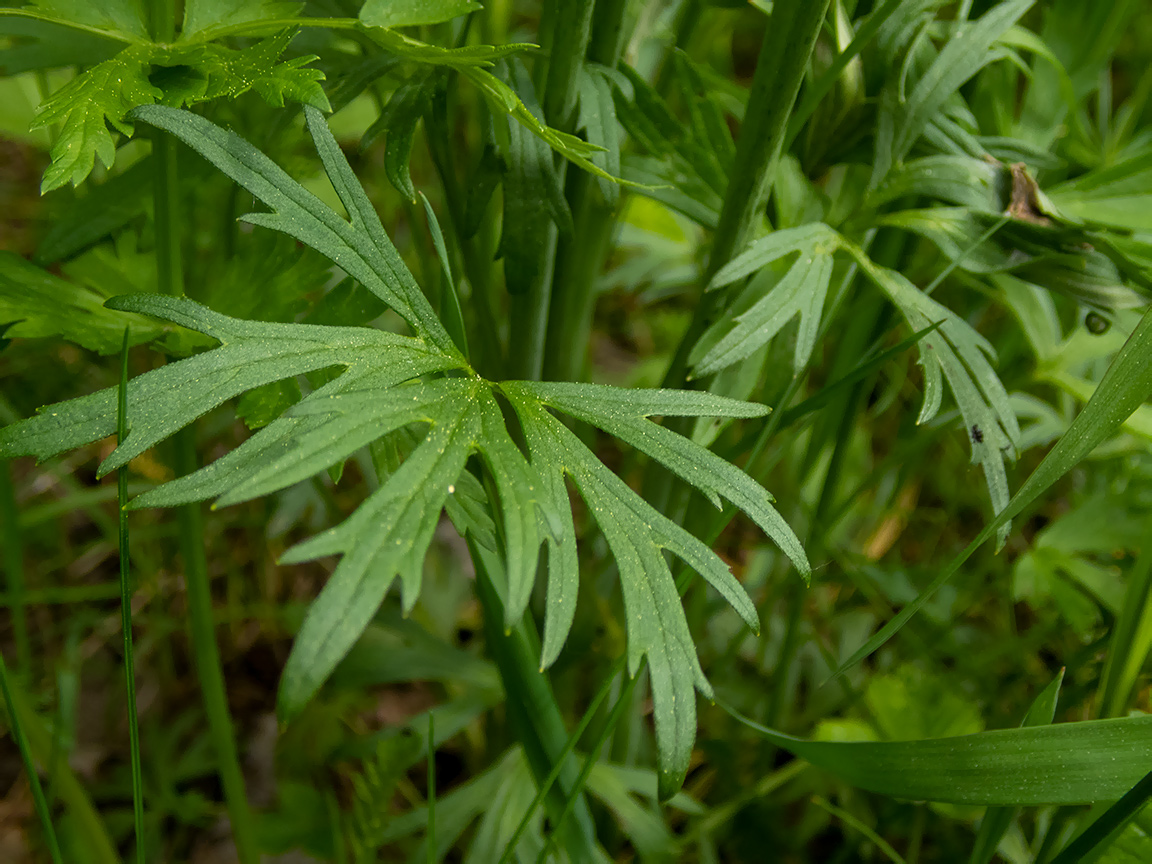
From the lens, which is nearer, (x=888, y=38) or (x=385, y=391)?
(x=385, y=391)

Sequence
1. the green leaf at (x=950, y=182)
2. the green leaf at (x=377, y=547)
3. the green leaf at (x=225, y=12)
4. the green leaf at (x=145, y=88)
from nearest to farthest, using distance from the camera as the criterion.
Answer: the green leaf at (x=377, y=547)
the green leaf at (x=145, y=88)
the green leaf at (x=225, y=12)
the green leaf at (x=950, y=182)

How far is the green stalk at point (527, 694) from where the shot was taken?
24.2 inches

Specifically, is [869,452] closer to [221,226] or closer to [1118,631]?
[1118,631]

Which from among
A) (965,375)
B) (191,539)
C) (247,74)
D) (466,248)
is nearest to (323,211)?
(247,74)

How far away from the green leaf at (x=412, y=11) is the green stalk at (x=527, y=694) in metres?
0.35

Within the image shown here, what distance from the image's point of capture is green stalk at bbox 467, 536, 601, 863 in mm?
615

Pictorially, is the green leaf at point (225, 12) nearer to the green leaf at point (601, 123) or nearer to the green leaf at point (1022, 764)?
the green leaf at point (601, 123)

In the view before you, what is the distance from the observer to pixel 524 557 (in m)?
0.42

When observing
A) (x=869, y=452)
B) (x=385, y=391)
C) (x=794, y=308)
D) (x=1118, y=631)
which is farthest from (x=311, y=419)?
(x=869, y=452)

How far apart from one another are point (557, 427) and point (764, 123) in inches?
10.8

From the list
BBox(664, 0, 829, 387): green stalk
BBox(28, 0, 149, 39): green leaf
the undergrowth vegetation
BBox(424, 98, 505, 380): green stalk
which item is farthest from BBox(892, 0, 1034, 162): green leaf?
BBox(28, 0, 149, 39): green leaf

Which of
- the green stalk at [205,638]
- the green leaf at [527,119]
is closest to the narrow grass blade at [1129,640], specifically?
the green leaf at [527,119]

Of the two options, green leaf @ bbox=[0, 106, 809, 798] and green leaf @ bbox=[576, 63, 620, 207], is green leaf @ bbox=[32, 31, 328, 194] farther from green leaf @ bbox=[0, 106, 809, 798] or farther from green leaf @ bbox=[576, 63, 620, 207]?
green leaf @ bbox=[576, 63, 620, 207]

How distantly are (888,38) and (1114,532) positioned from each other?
641 millimetres
